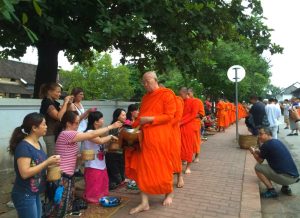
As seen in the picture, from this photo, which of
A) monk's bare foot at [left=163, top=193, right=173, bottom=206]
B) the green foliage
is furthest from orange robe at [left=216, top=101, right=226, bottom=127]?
the green foliage

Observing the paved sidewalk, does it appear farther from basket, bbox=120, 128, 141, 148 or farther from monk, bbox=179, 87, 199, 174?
basket, bbox=120, 128, 141, 148

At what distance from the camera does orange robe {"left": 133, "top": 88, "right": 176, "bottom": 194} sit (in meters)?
5.06

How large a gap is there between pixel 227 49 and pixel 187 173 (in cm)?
1412

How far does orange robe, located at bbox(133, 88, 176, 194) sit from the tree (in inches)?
70.2

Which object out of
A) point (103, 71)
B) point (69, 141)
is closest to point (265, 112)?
point (69, 141)

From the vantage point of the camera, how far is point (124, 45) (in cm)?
938

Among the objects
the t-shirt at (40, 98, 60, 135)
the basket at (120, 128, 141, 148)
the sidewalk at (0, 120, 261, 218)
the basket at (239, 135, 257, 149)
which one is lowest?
the sidewalk at (0, 120, 261, 218)

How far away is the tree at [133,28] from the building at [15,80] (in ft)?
104

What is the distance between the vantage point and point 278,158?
20.6 feet

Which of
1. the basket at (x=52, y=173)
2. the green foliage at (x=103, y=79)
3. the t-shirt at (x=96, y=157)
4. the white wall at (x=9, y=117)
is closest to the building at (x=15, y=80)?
the green foliage at (x=103, y=79)

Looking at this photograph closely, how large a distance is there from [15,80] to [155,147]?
40.5 metres

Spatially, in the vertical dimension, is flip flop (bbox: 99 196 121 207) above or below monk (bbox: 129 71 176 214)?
below

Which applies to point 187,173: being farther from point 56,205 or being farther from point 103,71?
point 103,71

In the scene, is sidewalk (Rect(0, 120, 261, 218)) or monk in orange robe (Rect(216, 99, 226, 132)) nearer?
sidewalk (Rect(0, 120, 261, 218))
